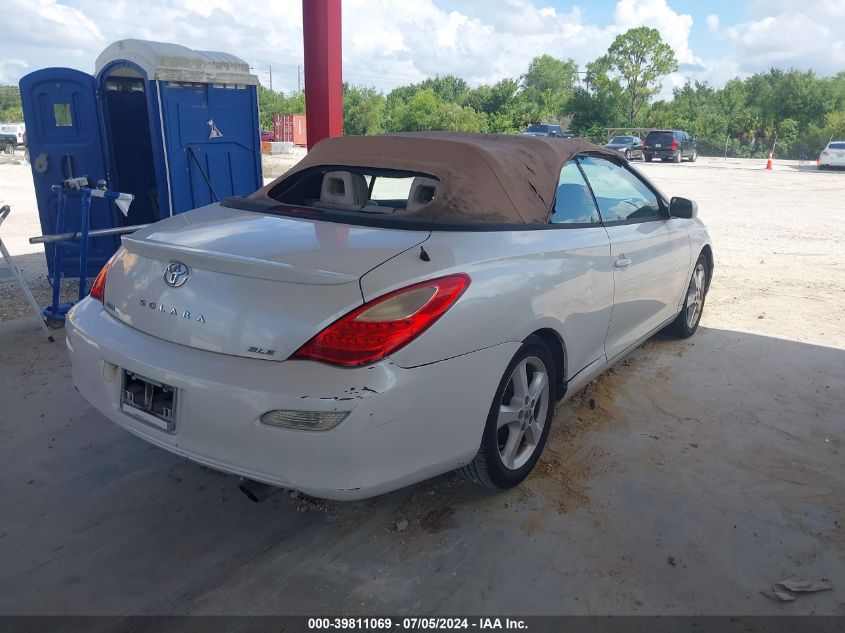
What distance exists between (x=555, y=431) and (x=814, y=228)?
33.3 feet

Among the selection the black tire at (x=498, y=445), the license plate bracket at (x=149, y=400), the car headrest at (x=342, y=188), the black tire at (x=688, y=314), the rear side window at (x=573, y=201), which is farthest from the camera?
the black tire at (x=688, y=314)

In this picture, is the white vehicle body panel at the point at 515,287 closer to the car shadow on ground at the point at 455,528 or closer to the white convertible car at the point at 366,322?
the white convertible car at the point at 366,322

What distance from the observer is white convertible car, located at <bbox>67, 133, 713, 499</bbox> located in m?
2.19

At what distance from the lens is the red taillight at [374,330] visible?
Result: 218 centimetres

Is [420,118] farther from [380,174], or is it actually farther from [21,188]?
[380,174]

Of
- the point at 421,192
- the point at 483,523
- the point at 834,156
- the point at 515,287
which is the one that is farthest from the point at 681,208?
the point at 834,156

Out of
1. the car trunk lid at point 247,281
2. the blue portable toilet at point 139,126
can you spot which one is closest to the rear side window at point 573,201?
the car trunk lid at point 247,281

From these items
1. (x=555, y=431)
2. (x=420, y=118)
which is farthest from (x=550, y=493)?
(x=420, y=118)

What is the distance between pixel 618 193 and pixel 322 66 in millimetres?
4347

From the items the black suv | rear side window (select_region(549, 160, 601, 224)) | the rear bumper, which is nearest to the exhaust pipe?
the rear bumper

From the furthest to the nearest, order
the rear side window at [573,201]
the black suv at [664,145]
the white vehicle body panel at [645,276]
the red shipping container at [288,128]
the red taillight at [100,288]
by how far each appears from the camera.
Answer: the red shipping container at [288,128], the black suv at [664,145], the white vehicle body panel at [645,276], the rear side window at [573,201], the red taillight at [100,288]

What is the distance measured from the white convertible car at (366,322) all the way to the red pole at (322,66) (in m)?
4.07

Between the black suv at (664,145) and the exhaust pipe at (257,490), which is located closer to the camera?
the exhaust pipe at (257,490)

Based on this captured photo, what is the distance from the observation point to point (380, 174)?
340 centimetres
